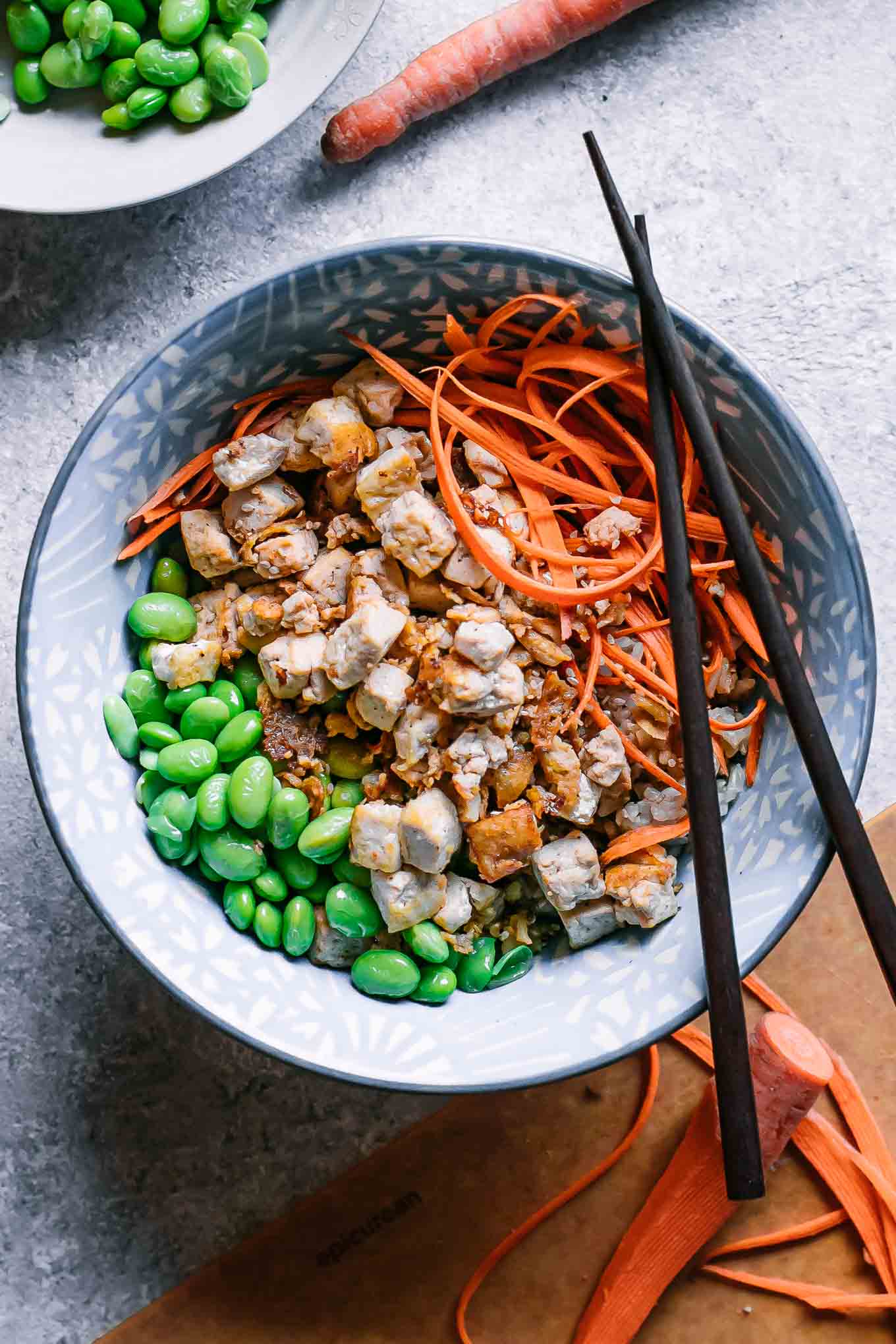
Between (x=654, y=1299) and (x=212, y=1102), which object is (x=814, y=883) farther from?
(x=212, y=1102)

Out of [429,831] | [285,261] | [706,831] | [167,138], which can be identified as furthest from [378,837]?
[167,138]

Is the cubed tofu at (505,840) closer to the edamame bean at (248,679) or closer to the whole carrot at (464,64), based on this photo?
the edamame bean at (248,679)

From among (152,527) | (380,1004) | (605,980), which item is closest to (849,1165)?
(605,980)

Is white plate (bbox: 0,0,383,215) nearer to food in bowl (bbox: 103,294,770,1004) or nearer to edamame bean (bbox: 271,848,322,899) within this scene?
food in bowl (bbox: 103,294,770,1004)

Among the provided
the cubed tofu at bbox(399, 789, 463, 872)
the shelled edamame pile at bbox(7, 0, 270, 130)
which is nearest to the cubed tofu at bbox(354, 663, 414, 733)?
the cubed tofu at bbox(399, 789, 463, 872)

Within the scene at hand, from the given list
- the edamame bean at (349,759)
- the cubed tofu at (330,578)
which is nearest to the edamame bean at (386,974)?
the edamame bean at (349,759)

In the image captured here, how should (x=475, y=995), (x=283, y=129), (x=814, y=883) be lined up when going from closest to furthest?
(x=814, y=883)
(x=475, y=995)
(x=283, y=129)

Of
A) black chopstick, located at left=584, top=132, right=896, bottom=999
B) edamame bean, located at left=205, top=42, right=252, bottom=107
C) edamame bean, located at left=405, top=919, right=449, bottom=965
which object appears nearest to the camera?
black chopstick, located at left=584, top=132, right=896, bottom=999
